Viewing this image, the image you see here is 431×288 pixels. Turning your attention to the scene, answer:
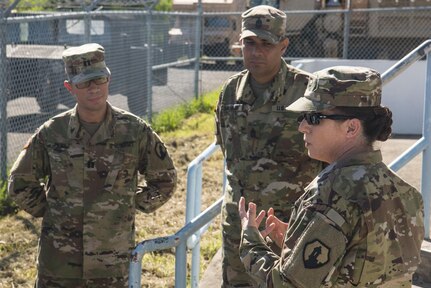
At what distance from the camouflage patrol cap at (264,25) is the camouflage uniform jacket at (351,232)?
1525 millimetres

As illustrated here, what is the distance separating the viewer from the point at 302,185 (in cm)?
363

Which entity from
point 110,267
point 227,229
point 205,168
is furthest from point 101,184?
point 205,168

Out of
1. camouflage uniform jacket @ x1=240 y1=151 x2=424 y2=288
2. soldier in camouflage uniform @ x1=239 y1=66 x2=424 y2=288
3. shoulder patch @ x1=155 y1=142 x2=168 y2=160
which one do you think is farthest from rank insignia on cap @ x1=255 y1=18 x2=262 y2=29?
camouflage uniform jacket @ x1=240 y1=151 x2=424 y2=288

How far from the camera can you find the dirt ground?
5680 millimetres

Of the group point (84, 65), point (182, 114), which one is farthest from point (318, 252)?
point (182, 114)

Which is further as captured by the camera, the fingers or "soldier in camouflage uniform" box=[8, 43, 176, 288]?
"soldier in camouflage uniform" box=[8, 43, 176, 288]

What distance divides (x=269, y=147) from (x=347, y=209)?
1.48m

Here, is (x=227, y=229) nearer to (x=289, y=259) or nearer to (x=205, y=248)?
(x=289, y=259)

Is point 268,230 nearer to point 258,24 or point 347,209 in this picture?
point 347,209

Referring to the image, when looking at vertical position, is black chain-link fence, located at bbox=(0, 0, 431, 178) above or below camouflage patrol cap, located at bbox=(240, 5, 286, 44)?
below

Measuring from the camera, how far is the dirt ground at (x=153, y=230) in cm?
568

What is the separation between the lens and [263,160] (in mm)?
3635

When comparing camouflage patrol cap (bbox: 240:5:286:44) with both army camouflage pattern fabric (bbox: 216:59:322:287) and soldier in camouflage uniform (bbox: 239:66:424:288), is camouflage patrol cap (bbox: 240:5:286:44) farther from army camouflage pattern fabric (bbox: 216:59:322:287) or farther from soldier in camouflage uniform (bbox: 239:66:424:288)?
soldier in camouflage uniform (bbox: 239:66:424:288)

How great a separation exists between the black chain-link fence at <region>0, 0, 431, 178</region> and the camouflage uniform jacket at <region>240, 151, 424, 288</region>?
A: 5.61 m
